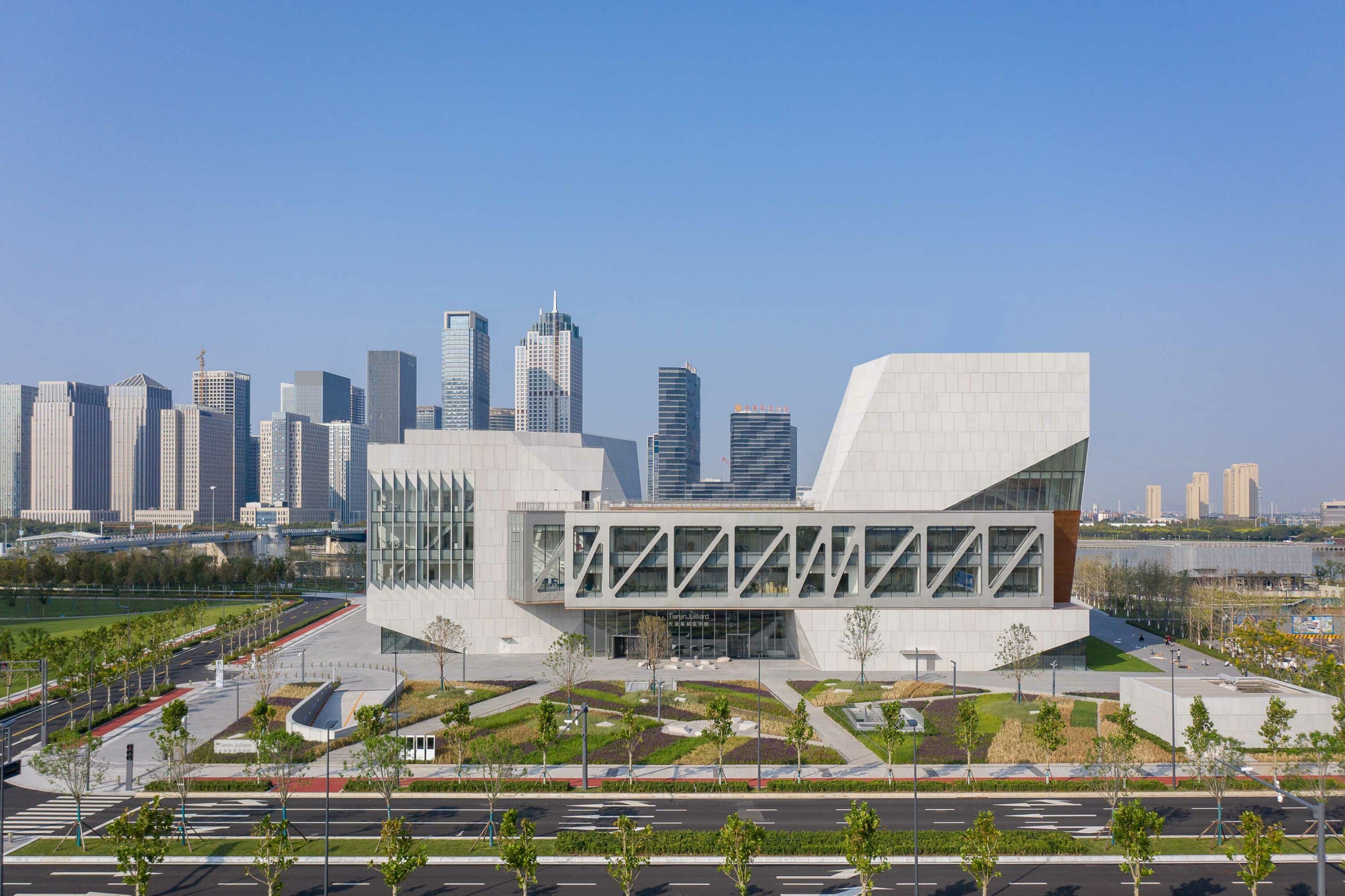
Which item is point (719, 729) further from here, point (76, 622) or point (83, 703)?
point (76, 622)

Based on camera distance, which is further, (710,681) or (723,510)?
(723,510)

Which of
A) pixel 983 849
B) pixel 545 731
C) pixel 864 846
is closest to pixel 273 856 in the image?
pixel 545 731

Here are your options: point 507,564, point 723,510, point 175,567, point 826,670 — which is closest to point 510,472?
point 507,564

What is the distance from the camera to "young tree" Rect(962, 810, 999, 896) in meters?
30.5

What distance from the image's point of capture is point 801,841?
36.8 meters

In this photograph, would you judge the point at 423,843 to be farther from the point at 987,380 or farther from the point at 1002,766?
the point at 987,380

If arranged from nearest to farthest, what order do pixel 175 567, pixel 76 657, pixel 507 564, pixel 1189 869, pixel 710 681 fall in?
pixel 1189 869
pixel 76 657
pixel 710 681
pixel 507 564
pixel 175 567

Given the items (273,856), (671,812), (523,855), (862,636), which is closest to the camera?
→ (523,855)

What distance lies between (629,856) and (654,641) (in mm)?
38180

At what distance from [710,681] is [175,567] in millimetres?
95110

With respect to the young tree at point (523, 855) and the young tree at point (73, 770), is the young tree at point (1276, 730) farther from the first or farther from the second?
the young tree at point (73, 770)

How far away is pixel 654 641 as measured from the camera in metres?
69.2

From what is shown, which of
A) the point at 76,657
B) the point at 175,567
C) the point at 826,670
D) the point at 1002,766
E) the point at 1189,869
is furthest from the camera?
the point at 175,567

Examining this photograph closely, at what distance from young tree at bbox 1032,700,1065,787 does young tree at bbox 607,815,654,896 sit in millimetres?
24319
